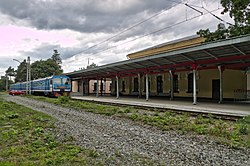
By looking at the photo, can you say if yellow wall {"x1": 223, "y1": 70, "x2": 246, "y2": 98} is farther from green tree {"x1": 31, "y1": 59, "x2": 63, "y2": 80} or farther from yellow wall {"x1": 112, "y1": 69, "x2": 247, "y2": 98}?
green tree {"x1": 31, "y1": 59, "x2": 63, "y2": 80}

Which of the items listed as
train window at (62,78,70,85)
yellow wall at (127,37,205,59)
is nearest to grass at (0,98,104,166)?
yellow wall at (127,37,205,59)

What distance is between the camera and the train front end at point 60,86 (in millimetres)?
28391

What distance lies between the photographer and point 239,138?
6574 millimetres

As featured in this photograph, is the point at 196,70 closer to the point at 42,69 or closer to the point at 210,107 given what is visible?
the point at 210,107

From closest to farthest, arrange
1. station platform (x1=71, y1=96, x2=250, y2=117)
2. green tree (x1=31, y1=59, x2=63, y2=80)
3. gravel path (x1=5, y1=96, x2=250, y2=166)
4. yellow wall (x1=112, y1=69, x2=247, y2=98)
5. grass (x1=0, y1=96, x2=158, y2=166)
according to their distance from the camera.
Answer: grass (x1=0, y1=96, x2=158, y2=166) → gravel path (x1=5, y1=96, x2=250, y2=166) → station platform (x1=71, y1=96, x2=250, y2=117) → yellow wall (x1=112, y1=69, x2=247, y2=98) → green tree (x1=31, y1=59, x2=63, y2=80)

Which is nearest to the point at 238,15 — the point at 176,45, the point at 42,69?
the point at 176,45

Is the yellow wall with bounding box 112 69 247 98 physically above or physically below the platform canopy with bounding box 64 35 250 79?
below

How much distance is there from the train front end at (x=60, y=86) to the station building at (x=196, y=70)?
171 inches

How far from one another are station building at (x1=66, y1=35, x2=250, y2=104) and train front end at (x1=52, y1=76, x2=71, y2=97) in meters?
4.35

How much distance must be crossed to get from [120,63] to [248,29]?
10.9m

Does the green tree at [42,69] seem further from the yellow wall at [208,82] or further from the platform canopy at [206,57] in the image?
the platform canopy at [206,57]

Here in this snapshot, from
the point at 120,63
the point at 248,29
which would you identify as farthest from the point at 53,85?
the point at 248,29

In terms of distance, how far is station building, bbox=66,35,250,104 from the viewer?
13.7m

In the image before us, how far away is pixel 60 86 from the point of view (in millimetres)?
28766
